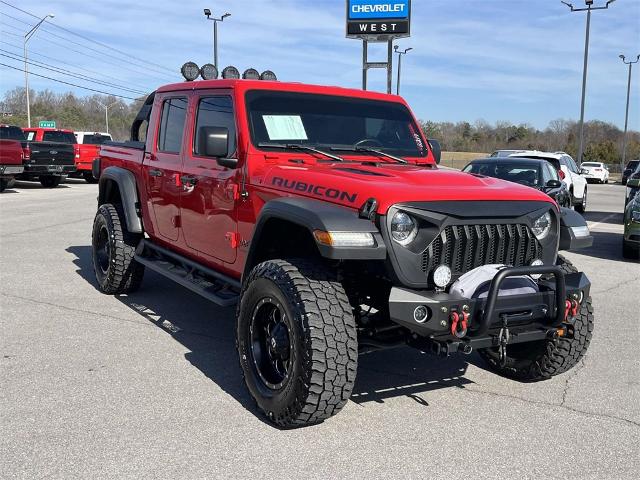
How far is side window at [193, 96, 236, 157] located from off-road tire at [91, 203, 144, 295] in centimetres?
168

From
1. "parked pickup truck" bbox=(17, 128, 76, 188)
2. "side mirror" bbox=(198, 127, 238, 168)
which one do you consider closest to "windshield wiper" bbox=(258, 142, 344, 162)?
"side mirror" bbox=(198, 127, 238, 168)

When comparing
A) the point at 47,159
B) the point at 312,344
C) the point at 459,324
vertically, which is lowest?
the point at 312,344

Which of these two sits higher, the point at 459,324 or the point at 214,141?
the point at 214,141

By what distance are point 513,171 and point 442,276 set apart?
8.82m

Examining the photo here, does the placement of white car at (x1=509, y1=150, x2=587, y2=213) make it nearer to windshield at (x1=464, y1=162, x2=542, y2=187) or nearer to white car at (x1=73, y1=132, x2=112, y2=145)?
windshield at (x1=464, y1=162, x2=542, y2=187)

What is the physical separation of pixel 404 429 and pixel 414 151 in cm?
224

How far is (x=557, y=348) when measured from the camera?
4082 millimetres

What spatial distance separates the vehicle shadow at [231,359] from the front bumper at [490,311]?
84 cm

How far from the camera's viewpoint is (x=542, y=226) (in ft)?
12.6

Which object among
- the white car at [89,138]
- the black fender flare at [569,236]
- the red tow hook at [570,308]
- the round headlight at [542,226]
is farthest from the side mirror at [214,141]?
the white car at [89,138]

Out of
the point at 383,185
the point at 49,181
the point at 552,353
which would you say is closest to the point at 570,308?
the point at 552,353

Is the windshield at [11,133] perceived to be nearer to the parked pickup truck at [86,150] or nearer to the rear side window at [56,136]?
the rear side window at [56,136]

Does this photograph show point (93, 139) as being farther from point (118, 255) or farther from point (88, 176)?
point (118, 255)

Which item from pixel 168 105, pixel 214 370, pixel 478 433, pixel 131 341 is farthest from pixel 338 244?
pixel 168 105
